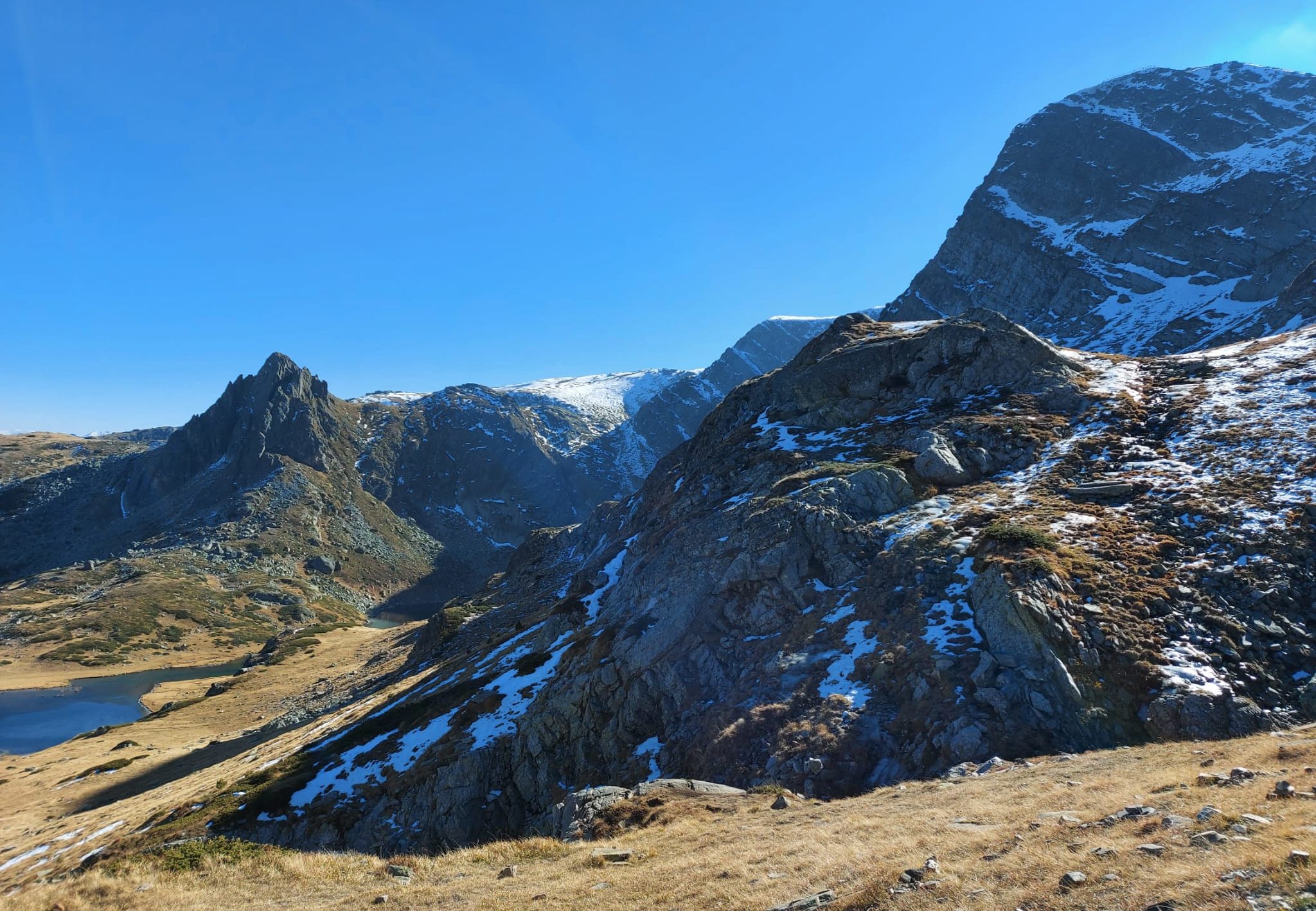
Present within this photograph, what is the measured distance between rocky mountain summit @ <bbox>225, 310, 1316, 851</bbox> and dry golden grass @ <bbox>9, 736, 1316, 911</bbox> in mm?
2862

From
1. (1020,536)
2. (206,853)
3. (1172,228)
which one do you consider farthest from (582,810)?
(1172,228)

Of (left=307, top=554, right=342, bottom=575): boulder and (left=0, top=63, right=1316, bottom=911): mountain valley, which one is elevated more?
(left=0, top=63, right=1316, bottom=911): mountain valley

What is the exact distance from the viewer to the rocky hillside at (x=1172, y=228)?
133125 mm

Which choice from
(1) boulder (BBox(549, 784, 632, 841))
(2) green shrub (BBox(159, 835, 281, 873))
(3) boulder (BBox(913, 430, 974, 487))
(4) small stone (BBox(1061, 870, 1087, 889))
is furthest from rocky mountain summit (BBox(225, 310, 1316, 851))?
(4) small stone (BBox(1061, 870, 1087, 889))

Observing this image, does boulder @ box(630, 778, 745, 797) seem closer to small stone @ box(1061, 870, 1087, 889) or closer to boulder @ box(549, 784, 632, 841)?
boulder @ box(549, 784, 632, 841)

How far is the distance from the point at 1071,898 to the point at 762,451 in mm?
37018

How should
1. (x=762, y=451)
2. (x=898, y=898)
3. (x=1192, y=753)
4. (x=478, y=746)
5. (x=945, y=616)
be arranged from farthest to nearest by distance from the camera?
(x=762, y=451) → (x=478, y=746) → (x=945, y=616) → (x=1192, y=753) → (x=898, y=898)

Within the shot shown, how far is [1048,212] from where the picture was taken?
194250 millimetres

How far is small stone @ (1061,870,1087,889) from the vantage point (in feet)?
27.9

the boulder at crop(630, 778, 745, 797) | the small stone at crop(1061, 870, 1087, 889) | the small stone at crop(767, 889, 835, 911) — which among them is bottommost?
the boulder at crop(630, 778, 745, 797)

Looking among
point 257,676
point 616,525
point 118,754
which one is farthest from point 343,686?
point 616,525

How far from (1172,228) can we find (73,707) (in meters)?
261

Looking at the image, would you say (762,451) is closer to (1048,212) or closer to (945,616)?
(945,616)

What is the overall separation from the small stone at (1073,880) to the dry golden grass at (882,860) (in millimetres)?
159
